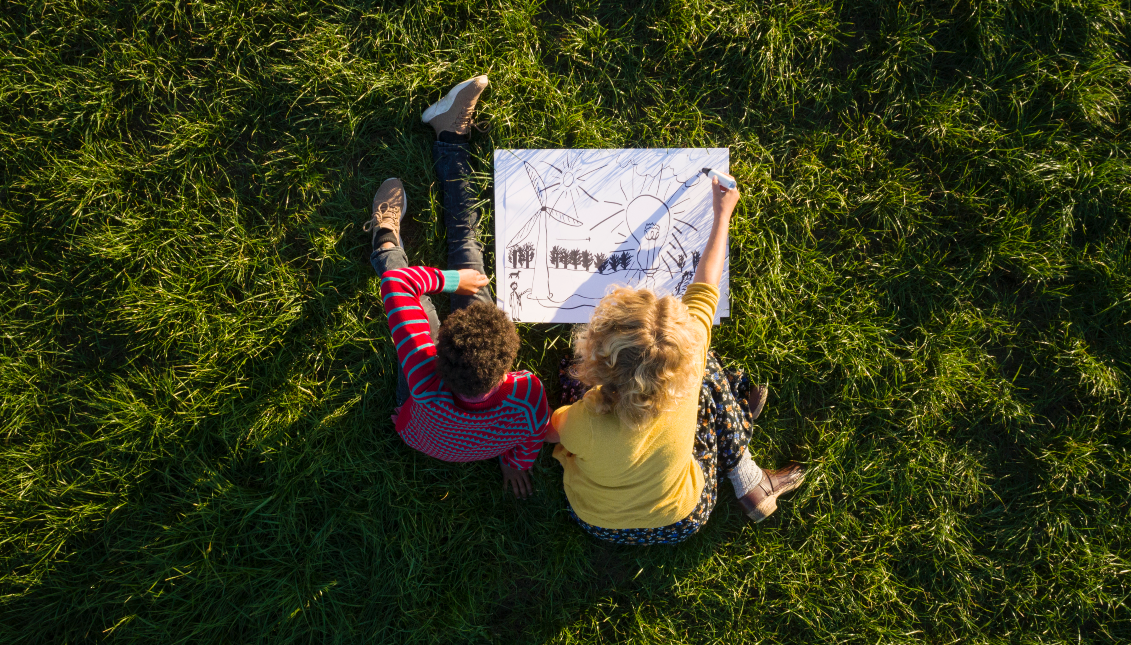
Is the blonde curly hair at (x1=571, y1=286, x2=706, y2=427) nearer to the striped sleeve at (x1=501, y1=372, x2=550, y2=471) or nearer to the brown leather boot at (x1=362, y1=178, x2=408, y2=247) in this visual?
the striped sleeve at (x1=501, y1=372, x2=550, y2=471)

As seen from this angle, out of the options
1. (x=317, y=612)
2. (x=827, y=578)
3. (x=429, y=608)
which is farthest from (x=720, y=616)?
(x=317, y=612)

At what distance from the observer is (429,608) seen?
9.40 ft

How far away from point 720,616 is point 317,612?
2.04 m

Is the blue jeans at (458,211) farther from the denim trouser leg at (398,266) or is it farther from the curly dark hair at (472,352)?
the curly dark hair at (472,352)

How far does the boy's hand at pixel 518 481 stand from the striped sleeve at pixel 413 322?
0.74 metres

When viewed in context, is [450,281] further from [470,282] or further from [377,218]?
[377,218]

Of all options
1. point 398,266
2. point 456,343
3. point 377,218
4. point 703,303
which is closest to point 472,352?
point 456,343

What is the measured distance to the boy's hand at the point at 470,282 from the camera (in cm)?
272

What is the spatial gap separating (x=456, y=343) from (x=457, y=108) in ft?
4.51

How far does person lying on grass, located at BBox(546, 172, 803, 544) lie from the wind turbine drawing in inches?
17.0

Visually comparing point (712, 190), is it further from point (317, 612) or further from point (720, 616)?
point (317, 612)

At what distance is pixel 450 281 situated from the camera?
105 inches

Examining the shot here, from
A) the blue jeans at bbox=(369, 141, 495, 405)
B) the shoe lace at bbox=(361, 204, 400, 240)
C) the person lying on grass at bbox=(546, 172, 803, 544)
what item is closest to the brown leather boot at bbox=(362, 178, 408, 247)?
the shoe lace at bbox=(361, 204, 400, 240)

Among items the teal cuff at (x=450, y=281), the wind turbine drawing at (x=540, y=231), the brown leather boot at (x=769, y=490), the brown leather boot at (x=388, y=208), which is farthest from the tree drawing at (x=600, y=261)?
the brown leather boot at (x=769, y=490)
